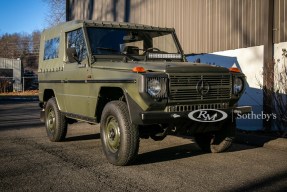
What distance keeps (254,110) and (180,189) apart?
5.05 meters

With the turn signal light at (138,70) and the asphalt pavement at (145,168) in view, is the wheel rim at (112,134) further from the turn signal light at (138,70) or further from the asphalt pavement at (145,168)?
the turn signal light at (138,70)

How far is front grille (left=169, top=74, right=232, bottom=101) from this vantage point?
204 inches

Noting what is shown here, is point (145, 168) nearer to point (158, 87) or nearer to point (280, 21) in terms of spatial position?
point (158, 87)

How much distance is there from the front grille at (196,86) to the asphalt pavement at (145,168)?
100 cm

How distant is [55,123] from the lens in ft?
25.0

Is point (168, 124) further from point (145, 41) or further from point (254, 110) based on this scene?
point (254, 110)

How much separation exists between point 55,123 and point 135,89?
3.09 meters

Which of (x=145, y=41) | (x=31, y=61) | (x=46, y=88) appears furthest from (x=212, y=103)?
(x=31, y=61)

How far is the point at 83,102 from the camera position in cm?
652

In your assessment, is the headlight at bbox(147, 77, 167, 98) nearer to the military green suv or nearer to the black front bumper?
the military green suv

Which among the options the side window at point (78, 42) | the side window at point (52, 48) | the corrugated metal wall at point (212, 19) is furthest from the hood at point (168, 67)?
the corrugated metal wall at point (212, 19)

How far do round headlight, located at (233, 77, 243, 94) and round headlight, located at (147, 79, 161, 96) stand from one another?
1.35 m

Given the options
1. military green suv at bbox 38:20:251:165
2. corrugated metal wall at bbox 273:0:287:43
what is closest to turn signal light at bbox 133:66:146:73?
military green suv at bbox 38:20:251:165

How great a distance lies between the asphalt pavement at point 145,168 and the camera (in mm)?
4586
